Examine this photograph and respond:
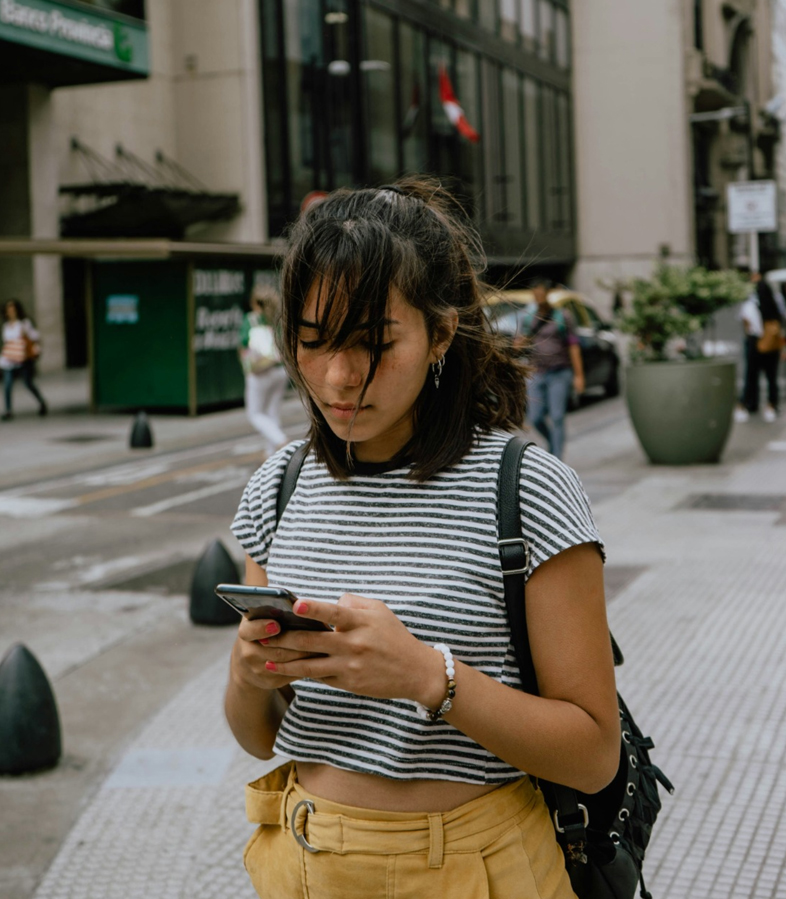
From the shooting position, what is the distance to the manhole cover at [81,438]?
1593cm

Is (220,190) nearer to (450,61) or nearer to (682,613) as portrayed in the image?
(450,61)

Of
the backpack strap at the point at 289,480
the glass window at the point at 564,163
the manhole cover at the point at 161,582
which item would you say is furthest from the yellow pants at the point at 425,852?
the glass window at the point at 564,163

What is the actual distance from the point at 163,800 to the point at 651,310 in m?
8.19

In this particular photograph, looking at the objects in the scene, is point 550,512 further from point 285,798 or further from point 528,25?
point 528,25

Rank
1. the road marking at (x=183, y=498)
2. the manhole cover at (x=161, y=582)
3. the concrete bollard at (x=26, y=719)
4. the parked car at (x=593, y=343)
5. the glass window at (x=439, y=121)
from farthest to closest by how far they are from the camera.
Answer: the glass window at (x=439, y=121), the parked car at (x=593, y=343), the road marking at (x=183, y=498), the manhole cover at (x=161, y=582), the concrete bollard at (x=26, y=719)

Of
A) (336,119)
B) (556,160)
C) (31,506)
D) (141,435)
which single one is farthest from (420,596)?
(556,160)

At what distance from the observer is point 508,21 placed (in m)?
35.0

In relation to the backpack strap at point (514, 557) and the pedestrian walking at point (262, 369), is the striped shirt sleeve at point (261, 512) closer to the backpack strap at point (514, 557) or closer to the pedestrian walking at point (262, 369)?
the backpack strap at point (514, 557)

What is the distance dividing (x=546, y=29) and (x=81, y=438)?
26.6 m

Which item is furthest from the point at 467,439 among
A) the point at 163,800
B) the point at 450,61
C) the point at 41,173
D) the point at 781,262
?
the point at 781,262

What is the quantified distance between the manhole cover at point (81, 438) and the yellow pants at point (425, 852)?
48.0 feet

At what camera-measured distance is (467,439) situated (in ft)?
5.94

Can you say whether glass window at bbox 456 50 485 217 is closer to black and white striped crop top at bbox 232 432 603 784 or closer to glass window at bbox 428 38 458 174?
glass window at bbox 428 38 458 174

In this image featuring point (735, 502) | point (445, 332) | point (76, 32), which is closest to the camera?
point (445, 332)
